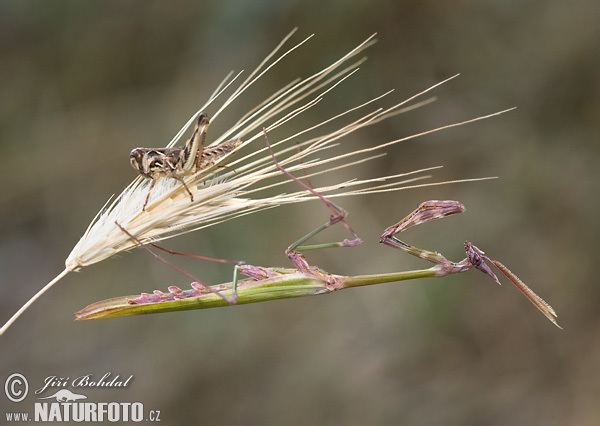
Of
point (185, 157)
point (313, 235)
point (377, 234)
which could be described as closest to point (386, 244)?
point (313, 235)

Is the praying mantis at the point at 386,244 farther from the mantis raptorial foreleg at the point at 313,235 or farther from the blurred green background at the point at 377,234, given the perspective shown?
the blurred green background at the point at 377,234

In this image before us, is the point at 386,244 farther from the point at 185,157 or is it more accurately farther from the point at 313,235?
the point at 185,157

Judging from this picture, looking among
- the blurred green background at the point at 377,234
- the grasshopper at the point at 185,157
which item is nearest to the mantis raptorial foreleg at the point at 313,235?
the grasshopper at the point at 185,157

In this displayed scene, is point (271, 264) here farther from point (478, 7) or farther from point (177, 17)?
point (478, 7)

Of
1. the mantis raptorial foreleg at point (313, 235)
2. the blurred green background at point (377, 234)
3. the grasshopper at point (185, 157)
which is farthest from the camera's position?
the blurred green background at point (377, 234)

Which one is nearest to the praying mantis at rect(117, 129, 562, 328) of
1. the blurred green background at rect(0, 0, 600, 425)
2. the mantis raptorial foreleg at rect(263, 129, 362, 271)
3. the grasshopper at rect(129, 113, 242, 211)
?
the mantis raptorial foreleg at rect(263, 129, 362, 271)
